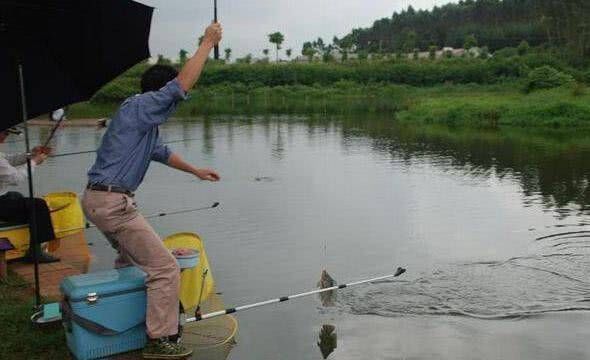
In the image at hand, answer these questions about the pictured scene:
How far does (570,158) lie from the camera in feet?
52.4

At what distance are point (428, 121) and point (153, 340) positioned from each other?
26.2 m

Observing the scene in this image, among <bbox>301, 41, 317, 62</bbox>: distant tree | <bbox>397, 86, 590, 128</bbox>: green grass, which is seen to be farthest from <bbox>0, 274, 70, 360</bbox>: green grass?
<bbox>301, 41, 317, 62</bbox>: distant tree

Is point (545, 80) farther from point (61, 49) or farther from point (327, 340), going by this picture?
point (61, 49)

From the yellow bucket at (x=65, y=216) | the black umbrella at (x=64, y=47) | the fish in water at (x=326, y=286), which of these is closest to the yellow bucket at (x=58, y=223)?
the yellow bucket at (x=65, y=216)

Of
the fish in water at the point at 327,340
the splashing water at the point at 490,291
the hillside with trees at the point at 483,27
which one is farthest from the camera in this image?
the hillside with trees at the point at 483,27

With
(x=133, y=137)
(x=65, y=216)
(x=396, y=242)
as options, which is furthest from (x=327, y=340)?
(x=396, y=242)

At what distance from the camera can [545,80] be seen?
117ft

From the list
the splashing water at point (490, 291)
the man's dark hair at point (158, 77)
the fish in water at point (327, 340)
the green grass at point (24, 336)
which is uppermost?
the man's dark hair at point (158, 77)

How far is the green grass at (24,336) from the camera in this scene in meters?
3.86

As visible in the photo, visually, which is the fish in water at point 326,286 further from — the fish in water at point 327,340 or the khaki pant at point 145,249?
the khaki pant at point 145,249

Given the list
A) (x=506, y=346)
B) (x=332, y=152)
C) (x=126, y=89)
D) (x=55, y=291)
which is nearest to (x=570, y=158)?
(x=332, y=152)

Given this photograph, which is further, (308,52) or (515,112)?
(308,52)

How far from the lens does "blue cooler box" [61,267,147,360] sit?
3.52 meters

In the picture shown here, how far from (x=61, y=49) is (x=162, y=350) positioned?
6.90 ft
